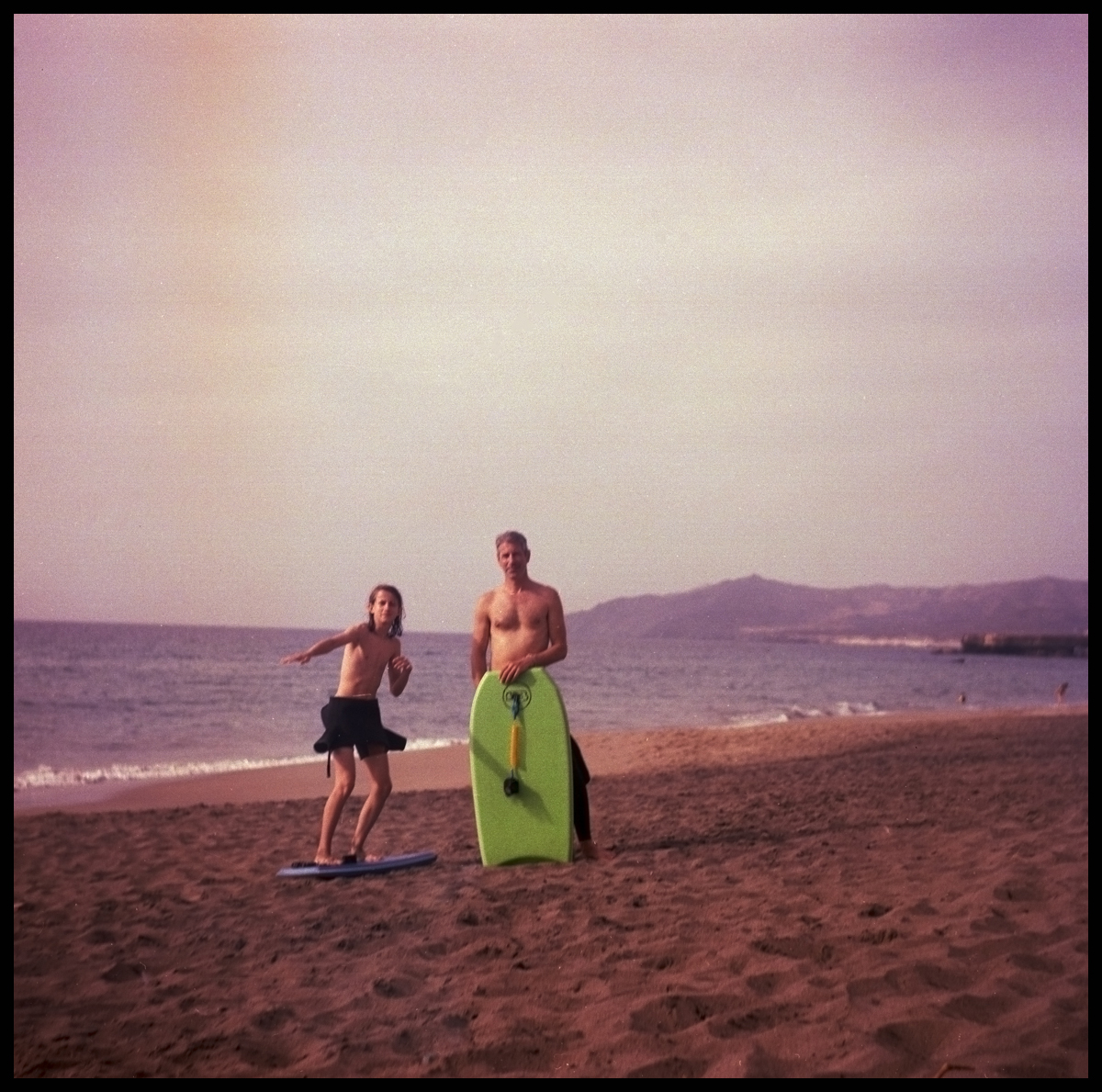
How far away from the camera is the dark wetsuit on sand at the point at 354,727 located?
Answer: 512cm

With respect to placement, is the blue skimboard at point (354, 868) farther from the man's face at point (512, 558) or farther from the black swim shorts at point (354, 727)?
the man's face at point (512, 558)

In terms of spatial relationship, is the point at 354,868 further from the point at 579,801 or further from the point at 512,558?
the point at 512,558

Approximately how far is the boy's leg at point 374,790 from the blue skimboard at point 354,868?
0.11 m

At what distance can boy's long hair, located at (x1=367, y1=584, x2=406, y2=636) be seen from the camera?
5203mm

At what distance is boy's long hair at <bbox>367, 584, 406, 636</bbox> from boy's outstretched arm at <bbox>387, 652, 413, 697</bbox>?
0.38 feet

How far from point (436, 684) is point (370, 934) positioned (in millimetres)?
20001

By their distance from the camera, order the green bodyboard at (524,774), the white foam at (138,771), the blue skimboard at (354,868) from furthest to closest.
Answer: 1. the white foam at (138,771)
2. the green bodyboard at (524,774)
3. the blue skimboard at (354,868)

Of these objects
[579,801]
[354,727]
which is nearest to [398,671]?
[354,727]

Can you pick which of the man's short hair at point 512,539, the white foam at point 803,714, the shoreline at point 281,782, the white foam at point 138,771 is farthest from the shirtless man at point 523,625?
the white foam at point 803,714

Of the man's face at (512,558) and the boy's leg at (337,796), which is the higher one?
the man's face at (512,558)

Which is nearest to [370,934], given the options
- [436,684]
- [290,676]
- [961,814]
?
[961,814]

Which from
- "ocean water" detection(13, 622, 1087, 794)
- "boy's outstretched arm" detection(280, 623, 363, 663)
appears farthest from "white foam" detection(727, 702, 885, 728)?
"boy's outstretched arm" detection(280, 623, 363, 663)

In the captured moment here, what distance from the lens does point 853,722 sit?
15773 mm
